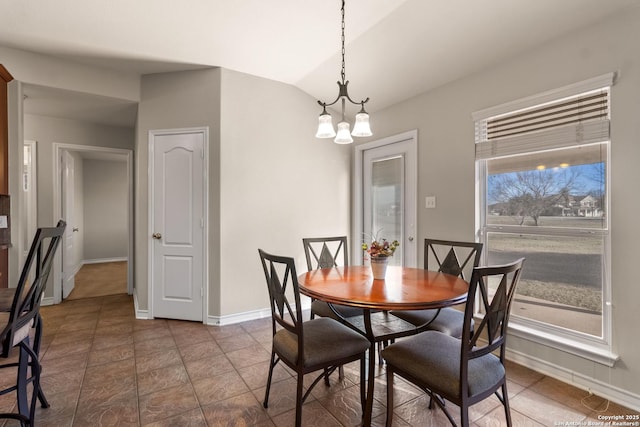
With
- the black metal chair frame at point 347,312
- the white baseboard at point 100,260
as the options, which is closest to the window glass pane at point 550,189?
the black metal chair frame at point 347,312

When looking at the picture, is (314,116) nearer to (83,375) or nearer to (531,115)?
(531,115)

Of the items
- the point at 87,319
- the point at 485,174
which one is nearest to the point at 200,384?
the point at 87,319

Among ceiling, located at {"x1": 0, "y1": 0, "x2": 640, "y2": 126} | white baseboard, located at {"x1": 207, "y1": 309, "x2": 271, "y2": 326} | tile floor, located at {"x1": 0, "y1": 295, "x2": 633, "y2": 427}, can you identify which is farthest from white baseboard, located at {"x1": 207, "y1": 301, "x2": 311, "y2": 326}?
ceiling, located at {"x1": 0, "y1": 0, "x2": 640, "y2": 126}

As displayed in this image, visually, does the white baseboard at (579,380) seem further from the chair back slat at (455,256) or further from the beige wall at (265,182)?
the beige wall at (265,182)

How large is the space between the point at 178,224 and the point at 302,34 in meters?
2.29

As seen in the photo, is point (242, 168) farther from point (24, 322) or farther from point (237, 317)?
point (24, 322)

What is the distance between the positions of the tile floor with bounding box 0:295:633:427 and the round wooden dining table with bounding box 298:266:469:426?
1.53 ft

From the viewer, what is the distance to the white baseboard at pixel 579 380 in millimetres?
1876

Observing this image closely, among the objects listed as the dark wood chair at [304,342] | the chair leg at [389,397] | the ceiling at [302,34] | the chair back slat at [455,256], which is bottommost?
the chair leg at [389,397]

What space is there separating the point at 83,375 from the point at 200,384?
91 centimetres

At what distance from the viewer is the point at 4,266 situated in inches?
109

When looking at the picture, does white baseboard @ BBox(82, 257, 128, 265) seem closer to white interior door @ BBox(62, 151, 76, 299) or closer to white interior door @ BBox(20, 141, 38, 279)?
white interior door @ BBox(62, 151, 76, 299)

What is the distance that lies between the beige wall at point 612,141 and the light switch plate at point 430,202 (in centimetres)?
5

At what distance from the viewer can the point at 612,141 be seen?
1958mm
